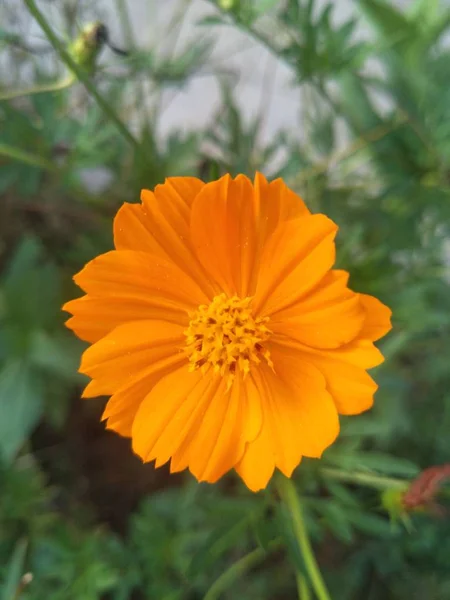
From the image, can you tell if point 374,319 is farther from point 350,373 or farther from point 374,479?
point 374,479

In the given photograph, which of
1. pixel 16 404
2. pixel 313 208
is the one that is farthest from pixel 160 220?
pixel 16 404

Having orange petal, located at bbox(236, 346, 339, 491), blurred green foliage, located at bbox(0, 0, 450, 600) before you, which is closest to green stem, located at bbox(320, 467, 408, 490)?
blurred green foliage, located at bbox(0, 0, 450, 600)

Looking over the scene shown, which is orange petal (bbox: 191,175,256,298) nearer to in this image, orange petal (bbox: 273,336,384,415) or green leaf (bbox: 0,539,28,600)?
orange petal (bbox: 273,336,384,415)

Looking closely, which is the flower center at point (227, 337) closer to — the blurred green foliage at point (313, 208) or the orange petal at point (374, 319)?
the orange petal at point (374, 319)

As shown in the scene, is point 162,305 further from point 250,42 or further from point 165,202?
point 250,42

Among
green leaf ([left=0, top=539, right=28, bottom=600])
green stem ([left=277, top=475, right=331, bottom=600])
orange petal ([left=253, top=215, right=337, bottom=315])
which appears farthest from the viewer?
green leaf ([left=0, top=539, right=28, bottom=600])

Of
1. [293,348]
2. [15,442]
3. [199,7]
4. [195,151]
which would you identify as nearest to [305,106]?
[195,151]

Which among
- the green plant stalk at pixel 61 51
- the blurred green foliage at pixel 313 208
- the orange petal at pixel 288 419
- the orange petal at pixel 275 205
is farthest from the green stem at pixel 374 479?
the green plant stalk at pixel 61 51

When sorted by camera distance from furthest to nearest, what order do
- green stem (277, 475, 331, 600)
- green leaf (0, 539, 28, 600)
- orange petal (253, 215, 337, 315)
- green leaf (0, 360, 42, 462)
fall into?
green leaf (0, 360, 42, 462), green leaf (0, 539, 28, 600), green stem (277, 475, 331, 600), orange petal (253, 215, 337, 315)
